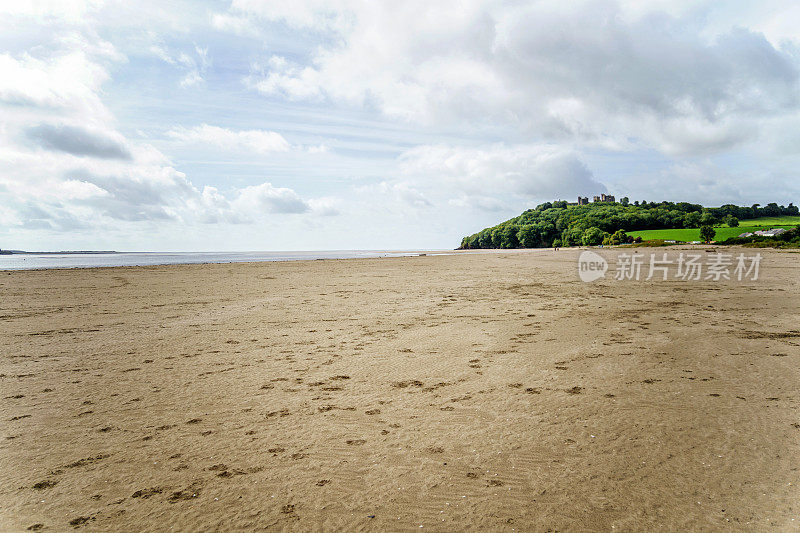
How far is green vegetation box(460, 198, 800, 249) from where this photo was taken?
295 ft

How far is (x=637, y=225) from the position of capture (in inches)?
4387

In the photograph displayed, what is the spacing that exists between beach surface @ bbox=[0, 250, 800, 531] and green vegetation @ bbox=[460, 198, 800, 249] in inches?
3317

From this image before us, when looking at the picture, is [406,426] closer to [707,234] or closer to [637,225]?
[707,234]

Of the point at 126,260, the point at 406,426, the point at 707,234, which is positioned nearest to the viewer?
the point at 406,426

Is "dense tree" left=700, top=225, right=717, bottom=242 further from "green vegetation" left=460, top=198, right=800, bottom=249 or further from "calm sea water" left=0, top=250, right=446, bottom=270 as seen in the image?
"calm sea water" left=0, top=250, right=446, bottom=270

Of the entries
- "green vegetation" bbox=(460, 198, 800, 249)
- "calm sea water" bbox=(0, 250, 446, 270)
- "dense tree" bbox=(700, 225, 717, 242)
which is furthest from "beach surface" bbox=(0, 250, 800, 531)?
→ "green vegetation" bbox=(460, 198, 800, 249)

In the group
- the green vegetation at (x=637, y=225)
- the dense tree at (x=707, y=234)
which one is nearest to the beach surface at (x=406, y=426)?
the dense tree at (x=707, y=234)

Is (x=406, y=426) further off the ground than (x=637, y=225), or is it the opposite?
(x=637, y=225)

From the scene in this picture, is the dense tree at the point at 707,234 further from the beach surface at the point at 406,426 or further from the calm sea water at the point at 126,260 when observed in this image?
the beach surface at the point at 406,426

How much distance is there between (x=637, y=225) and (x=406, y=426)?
409 feet

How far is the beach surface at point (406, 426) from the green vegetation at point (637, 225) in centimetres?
8425

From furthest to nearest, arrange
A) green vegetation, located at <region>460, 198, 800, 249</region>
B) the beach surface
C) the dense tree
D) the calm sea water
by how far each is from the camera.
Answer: green vegetation, located at <region>460, 198, 800, 249</region>, the dense tree, the calm sea water, the beach surface

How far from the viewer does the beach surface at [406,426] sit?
353 cm

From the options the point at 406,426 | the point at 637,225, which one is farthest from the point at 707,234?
the point at 406,426
